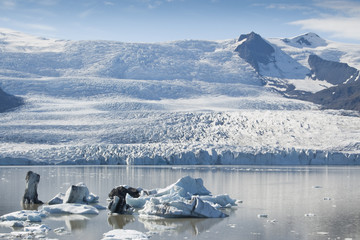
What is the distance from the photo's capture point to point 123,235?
10672 mm

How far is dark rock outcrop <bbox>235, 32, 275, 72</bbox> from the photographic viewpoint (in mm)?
87938

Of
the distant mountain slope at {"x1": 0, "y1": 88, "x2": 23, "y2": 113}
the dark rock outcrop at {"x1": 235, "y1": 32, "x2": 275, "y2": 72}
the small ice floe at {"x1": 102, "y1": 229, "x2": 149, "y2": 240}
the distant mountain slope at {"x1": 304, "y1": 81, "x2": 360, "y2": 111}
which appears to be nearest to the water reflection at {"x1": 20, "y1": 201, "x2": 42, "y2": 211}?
the small ice floe at {"x1": 102, "y1": 229, "x2": 149, "y2": 240}

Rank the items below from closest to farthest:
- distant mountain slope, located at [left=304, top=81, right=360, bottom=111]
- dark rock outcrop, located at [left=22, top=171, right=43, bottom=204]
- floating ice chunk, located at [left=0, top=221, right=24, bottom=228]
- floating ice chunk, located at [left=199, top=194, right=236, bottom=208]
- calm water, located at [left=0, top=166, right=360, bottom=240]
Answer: calm water, located at [left=0, top=166, right=360, bottom=240] < floating ice chunk, located at [left=0, top=221, right=24, bottom=228] < floating ice chunk, located at [left=199, top=194, right=236, bottom=208] < dark rock outcrop, located at [left=22, top=171, right=43, bottom=204] < distant mountain slope, located at [left=304, top=81, right=360, bottom=111]

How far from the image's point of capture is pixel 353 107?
212ft

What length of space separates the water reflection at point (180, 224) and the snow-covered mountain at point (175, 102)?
2488cm

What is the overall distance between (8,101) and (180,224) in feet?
151

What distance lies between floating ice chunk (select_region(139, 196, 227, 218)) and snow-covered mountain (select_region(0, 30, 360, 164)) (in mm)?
24380

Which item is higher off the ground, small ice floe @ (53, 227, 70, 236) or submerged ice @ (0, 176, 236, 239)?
submerged ice @ (0, 176, 236, 239)

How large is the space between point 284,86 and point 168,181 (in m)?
59.8

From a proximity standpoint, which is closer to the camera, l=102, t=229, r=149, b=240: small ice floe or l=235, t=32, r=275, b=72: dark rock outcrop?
l=102, t=229, r=149, b=240: small ice floe

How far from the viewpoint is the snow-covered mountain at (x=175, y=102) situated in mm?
39469

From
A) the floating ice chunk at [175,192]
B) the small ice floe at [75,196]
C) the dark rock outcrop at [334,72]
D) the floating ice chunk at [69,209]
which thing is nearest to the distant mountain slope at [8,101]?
the small ice floe at [75,196]

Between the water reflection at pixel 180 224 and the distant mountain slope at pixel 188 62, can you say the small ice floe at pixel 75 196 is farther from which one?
the distant mountain slope at pixel 188 62

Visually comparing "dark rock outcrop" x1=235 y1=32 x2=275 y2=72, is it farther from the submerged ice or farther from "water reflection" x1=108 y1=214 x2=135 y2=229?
"water reflection" x1=108 y1=214 x2=135 y2=229
